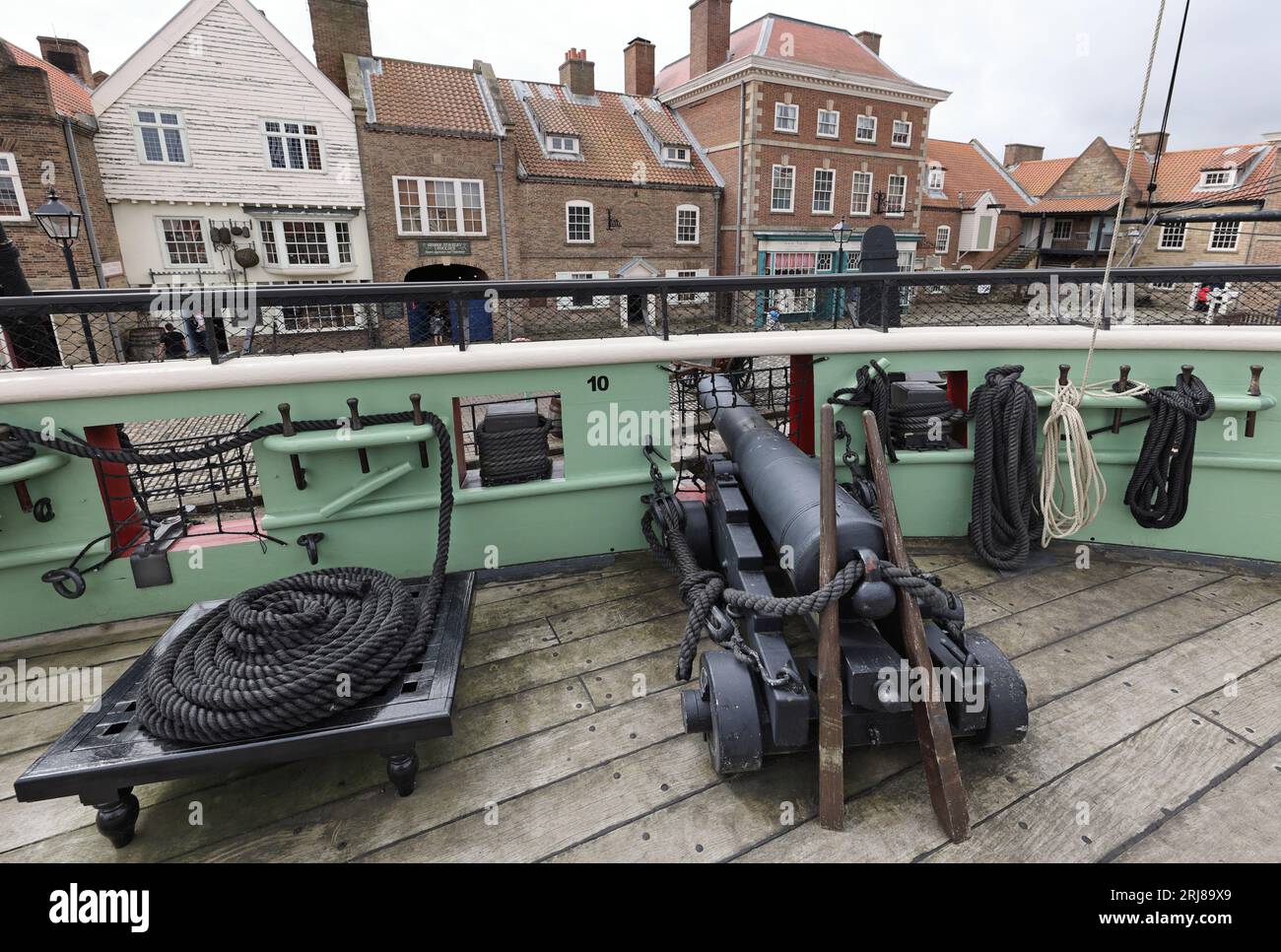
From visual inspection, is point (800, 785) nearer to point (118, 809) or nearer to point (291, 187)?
point (118, 809)

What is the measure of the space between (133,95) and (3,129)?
353 centimetres

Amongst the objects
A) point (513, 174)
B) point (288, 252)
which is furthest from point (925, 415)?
point (288, 252)

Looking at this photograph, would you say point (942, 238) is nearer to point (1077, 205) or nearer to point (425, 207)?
point (1077, 205)

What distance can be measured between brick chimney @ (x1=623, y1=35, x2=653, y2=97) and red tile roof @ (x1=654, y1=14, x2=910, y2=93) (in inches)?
27.3

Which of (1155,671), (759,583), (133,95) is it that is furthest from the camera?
(133,95)

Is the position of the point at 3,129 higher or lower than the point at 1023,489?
higher

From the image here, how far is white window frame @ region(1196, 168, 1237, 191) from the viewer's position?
3450 cm

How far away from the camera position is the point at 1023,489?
14.9 ft

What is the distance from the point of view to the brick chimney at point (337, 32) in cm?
2095

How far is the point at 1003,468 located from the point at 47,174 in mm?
23597

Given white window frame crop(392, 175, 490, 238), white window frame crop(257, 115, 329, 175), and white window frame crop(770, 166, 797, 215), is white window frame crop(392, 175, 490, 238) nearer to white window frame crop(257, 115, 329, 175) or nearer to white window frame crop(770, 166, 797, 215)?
white window frame crop(257, 115, 329, 175)

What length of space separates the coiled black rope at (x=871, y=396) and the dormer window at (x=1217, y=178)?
1753 inches

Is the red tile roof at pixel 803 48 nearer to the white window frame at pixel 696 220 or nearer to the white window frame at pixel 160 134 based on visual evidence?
the white window frame at pixel 696 220

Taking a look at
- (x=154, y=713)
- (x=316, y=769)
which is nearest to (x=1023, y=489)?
(x=316, y=769)
